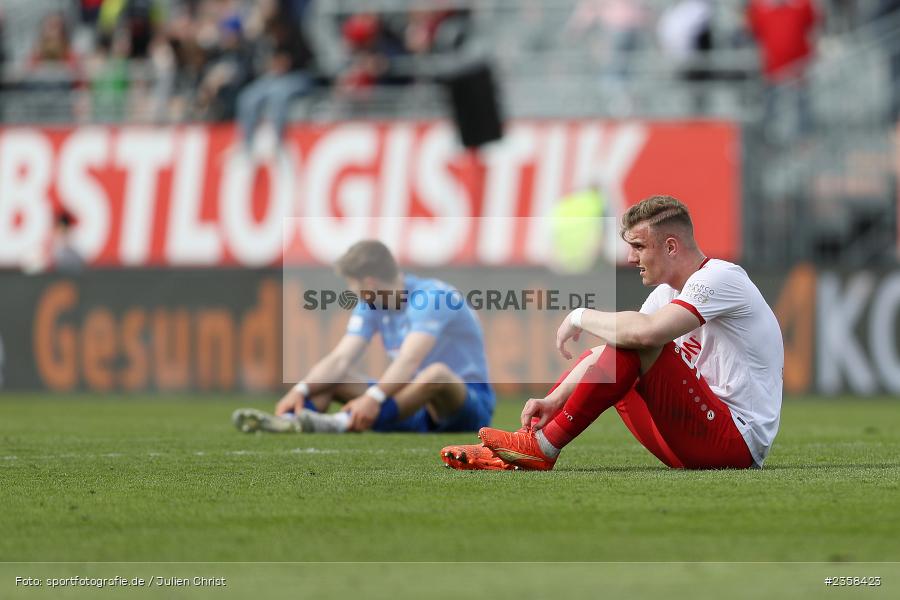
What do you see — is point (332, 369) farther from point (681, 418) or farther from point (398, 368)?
point (681, 418)

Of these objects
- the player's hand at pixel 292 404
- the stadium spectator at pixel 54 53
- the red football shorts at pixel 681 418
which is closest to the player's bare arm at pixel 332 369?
the player's hand at pixel 292 404

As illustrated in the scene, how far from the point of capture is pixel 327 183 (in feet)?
78.7

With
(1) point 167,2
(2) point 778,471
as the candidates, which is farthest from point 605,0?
(2) point 778,471

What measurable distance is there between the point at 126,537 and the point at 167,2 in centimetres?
2169

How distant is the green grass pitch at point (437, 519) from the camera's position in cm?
600

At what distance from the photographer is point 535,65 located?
81.0 ft

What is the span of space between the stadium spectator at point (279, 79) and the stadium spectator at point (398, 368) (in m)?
11.1

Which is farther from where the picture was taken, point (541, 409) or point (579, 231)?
point (579, 231)

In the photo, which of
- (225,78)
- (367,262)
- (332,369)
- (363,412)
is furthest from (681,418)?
(225,78)

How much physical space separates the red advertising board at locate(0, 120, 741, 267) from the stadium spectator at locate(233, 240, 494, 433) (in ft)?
32.8

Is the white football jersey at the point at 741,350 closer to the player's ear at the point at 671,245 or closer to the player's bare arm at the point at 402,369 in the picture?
the player's ear at the point at 671,245

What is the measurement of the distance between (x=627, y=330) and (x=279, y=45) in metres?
16.4

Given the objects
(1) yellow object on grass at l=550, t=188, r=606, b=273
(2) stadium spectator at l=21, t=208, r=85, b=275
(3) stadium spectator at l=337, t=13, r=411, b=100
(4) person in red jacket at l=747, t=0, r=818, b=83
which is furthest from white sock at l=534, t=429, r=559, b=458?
(3) stadium spectator at l=337, t=13, r=411, b=100

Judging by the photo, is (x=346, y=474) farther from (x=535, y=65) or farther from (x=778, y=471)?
(x=535, y=65)
